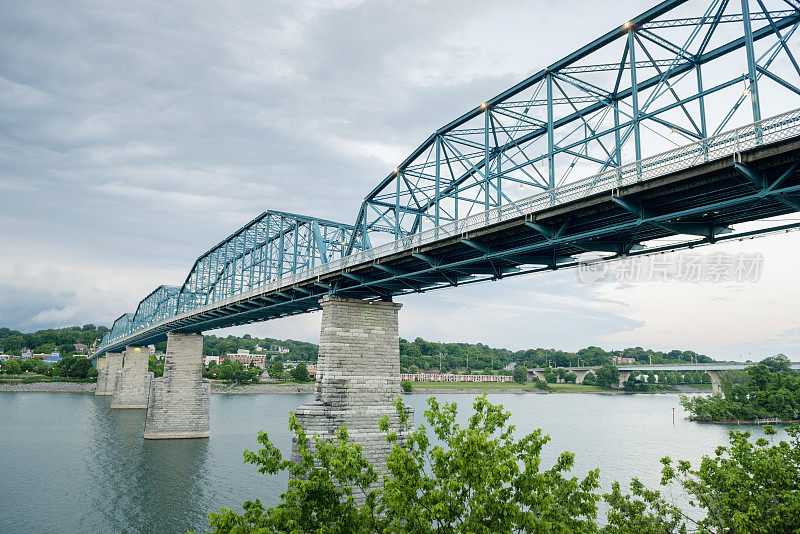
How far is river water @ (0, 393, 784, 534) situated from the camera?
109 ft

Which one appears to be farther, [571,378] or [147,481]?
[571,378]

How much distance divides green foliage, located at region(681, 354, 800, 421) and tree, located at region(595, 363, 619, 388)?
7786cm

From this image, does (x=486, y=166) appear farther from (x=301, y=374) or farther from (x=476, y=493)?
(x=301, y=374)

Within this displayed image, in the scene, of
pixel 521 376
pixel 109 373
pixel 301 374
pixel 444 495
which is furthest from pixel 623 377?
pixel 444 495

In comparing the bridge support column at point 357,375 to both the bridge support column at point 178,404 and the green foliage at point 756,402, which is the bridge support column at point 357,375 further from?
the green foliage at point 756,402

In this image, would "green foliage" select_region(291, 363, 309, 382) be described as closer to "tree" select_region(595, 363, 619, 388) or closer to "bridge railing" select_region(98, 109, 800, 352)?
"tree" select_region(595, 363, 619, 388)

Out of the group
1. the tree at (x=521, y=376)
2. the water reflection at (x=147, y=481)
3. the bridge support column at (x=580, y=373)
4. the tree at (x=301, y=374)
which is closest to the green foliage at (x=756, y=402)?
the water reflection at (x=147, y=481)

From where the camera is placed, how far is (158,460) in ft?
156

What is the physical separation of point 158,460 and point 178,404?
12.0 meters

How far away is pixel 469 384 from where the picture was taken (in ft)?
555

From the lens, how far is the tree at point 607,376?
161875 mm

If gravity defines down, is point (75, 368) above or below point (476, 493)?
below

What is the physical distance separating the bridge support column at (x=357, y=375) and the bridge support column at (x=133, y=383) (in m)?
71.1

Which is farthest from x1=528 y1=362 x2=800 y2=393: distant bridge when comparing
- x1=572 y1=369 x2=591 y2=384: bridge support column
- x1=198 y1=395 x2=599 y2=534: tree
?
x1=198 y1=395 x2=599 y2=534: tree
